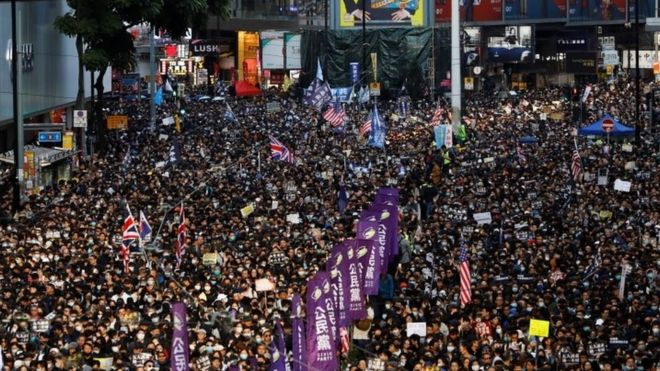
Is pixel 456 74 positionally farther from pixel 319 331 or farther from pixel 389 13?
pixel 389 13

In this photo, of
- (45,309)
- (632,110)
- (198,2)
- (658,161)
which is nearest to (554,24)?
(632,110)

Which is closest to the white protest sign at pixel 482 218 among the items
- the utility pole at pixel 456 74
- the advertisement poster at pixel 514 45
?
the utility pole at pixel 456 74

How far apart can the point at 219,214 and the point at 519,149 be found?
16.3 metres

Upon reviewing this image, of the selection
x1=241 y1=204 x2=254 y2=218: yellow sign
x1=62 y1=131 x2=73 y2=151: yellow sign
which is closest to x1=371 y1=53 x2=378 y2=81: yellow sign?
x1=62 y1=131 x2=73 y2=151: yellow sign

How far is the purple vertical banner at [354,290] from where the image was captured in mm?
23281

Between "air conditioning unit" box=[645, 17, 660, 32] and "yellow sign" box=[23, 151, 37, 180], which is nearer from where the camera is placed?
"yellow sign" box=[23, 151, 37, 180]

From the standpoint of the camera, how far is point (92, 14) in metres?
54.5

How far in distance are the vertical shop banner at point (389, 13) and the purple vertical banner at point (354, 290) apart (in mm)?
77360

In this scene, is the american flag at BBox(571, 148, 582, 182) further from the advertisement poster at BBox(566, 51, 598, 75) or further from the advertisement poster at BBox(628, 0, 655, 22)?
the advertisement poster at BBox(628, 0, 655, 22)

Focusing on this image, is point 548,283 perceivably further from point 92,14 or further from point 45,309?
point 92,14

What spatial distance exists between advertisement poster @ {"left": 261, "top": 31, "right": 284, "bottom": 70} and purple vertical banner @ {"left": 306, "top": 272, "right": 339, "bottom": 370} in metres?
83.0

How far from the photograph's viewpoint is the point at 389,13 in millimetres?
101438

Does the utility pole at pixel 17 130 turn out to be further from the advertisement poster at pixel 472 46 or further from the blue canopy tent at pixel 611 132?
the advertisement poster at pixel 472 46

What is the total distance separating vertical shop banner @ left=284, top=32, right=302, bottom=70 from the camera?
10069cm
